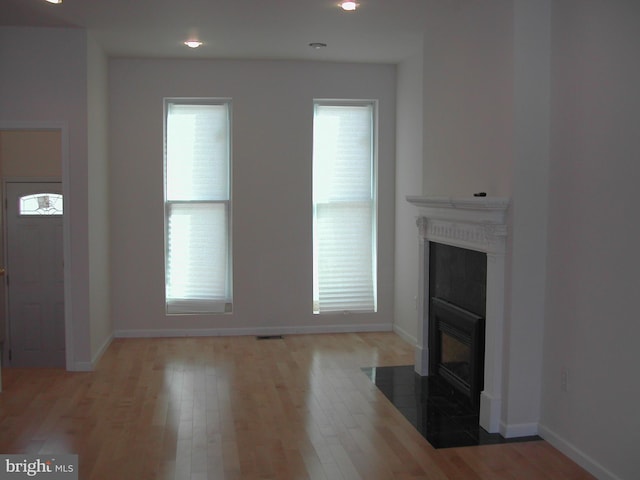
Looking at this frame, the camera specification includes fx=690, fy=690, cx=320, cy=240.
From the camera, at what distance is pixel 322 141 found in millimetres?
7227

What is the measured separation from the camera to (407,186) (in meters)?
6.84

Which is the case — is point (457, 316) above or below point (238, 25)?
below

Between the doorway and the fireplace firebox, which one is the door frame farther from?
the fireplace firebox

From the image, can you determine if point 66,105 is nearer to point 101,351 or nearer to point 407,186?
point 101,351

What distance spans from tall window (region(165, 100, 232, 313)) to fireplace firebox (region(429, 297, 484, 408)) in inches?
102

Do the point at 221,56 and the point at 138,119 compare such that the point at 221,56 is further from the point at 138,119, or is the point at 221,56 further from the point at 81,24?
the point at 81,24

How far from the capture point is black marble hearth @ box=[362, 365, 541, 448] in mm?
4211

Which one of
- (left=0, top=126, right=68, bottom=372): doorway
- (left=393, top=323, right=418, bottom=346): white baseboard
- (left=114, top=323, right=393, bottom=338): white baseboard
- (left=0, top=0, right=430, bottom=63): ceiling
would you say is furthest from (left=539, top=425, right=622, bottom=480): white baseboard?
(left=0, top=126, right=68, bottom=372): doorway

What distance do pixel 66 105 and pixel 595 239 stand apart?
4203mm

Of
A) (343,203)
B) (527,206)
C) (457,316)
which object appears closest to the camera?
(527,206)

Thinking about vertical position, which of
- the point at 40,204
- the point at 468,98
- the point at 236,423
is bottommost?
the point at 236,423

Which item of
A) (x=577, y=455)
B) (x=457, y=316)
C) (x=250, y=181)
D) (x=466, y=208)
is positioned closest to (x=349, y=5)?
(x=466, y=208)

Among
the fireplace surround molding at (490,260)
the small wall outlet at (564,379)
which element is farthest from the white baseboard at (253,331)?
the small wall outlet at (564,379)

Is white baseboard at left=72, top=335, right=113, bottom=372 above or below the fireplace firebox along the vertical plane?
below
